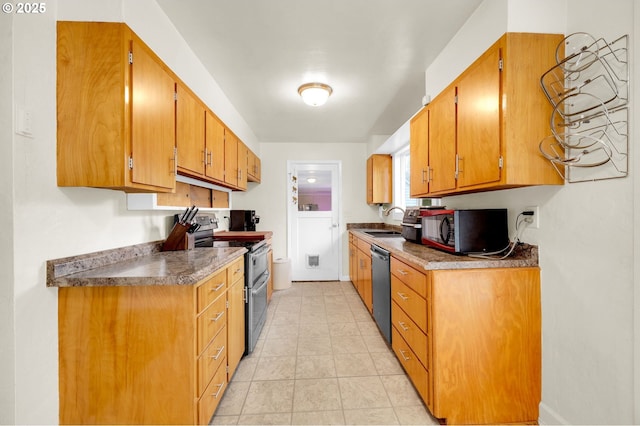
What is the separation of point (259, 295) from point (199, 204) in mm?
1197

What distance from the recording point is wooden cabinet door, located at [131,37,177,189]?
128 cm

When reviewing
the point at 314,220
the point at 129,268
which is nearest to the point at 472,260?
the point at 129,268

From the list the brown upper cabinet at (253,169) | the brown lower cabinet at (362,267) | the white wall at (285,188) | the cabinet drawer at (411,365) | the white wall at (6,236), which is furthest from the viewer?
the white wall at (285,188)

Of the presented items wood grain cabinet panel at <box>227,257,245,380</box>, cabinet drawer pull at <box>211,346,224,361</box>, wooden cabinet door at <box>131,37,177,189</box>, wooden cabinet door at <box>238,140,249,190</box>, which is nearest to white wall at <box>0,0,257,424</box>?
wooden cabinet door at <box>131,37,177,189</box>

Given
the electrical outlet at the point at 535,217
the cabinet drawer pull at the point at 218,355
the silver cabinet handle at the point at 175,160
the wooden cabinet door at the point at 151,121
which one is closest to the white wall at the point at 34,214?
the wooden cabinet door at the point at 151,121

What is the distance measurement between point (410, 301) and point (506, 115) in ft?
4.09

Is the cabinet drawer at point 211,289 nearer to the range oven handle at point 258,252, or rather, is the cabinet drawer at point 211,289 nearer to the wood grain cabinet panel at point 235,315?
the wood grain cabinet panel at point 235,315

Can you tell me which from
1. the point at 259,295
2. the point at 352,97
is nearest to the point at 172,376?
the point at 259,295

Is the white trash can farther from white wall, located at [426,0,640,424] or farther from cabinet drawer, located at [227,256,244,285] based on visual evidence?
white wall, located at [426,0,640,424]

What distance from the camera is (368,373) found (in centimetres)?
196

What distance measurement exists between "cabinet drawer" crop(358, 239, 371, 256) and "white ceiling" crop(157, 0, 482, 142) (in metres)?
1.66

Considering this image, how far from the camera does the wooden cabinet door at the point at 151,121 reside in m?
1.28

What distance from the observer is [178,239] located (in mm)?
1982

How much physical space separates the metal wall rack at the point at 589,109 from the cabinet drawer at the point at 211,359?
6.77 feet
